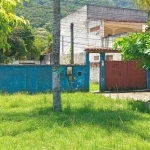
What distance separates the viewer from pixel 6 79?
1587 cm

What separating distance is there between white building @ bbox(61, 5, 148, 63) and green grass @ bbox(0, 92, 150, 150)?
16.3 meters

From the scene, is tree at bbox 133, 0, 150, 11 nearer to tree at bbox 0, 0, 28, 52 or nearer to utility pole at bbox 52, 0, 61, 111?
utility pole at bbox 52, 0, 61, 111

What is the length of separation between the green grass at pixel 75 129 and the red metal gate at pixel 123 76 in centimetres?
782

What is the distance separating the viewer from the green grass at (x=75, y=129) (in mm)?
5770

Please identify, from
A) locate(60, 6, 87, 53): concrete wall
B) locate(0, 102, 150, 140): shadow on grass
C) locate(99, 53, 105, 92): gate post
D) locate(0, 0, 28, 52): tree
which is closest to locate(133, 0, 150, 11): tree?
locate(99, 53, 105, 92): gate post

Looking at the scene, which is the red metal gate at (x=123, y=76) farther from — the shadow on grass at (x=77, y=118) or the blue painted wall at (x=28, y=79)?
the shadow on grass at (x=77, y=118)

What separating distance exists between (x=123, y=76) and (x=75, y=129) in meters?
11.7

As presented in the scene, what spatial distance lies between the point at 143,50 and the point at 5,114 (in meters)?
5.53

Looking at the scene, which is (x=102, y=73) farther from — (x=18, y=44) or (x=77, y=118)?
(x=18, y=44)

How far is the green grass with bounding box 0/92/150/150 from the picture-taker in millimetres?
5770

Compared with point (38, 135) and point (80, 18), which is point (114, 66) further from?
point (80, 18)

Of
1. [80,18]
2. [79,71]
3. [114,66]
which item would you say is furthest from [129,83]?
[80,18]

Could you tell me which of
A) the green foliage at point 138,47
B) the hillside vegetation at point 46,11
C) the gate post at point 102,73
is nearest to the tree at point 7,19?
the green foliage at point 138,47

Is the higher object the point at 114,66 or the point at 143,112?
the point at 114,66
